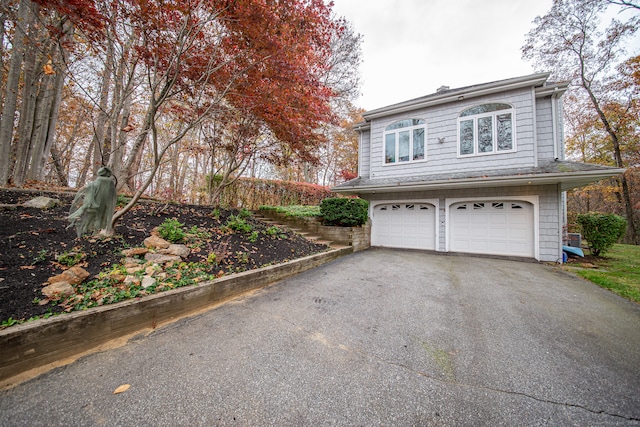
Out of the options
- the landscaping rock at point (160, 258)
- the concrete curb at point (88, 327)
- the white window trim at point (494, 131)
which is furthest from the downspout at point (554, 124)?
the landscaping rock at point (160, 258)

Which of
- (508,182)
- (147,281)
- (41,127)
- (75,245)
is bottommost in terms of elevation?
(147,281)

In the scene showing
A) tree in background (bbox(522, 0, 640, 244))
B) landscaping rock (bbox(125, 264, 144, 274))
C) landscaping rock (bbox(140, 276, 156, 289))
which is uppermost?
tree in background (bbox(522, 0, 640, 244))

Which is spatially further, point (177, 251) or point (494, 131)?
point (494, 131)

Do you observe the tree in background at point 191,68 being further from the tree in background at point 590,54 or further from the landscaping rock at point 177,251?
the tree in background at point 590,54

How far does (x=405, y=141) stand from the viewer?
8.24m

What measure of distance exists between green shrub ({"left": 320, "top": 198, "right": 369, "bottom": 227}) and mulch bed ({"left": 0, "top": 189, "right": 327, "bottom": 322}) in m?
1.34

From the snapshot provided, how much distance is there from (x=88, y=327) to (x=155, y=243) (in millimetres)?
1749

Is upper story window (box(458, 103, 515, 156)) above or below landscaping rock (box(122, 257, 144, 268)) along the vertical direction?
above

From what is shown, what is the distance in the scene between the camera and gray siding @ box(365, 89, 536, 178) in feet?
21.2

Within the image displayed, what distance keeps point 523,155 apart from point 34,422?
31.4 ft

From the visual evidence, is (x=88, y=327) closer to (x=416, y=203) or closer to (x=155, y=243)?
(x=155, y=243)

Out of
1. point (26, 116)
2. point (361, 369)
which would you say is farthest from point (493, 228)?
point (26, 116)

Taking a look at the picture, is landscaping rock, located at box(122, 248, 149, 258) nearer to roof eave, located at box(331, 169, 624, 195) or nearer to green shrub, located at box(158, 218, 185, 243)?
green shrub, located at box(158, 218, 185, 243)

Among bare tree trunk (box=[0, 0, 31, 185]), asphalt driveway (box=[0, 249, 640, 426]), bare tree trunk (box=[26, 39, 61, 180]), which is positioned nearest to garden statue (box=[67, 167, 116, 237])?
asphalt driveway (box=[0, 249, 640, 426])
